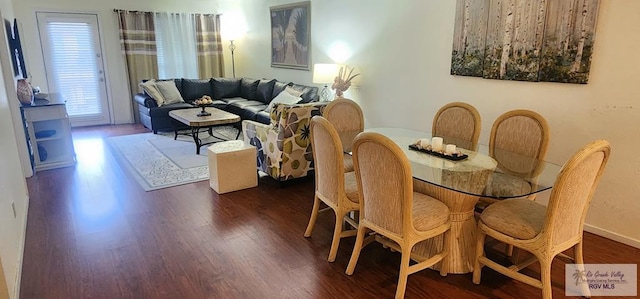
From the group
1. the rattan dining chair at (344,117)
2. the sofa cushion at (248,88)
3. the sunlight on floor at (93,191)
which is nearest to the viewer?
the sunlight on floor at (93,191)

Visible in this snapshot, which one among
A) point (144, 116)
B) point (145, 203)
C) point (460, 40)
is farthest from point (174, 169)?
point (460, 40)

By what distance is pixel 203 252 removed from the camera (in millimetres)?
2773

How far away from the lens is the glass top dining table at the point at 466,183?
2.21 meters

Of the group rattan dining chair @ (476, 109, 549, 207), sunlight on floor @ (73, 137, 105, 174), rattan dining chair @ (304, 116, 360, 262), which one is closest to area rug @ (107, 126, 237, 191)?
sunlight on floor @ (73, 137, 105, 174)

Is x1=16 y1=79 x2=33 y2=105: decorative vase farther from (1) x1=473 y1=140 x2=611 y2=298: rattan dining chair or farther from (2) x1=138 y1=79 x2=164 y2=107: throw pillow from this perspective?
(1) x1=473 y1=140 x2=611 y2=298: rattan dining chair

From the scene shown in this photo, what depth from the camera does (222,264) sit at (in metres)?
2.62

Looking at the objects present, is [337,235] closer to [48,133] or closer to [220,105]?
[48,133]

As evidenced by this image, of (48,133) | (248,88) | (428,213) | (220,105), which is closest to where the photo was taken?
(428,213)

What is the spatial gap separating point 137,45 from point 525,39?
21.4ft

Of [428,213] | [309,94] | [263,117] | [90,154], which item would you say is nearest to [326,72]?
[309,94]

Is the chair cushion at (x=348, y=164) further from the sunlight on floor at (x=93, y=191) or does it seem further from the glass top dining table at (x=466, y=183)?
the sunlight on floor at (x=93, y=191)

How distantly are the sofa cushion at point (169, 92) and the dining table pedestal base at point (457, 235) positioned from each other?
5341 mm

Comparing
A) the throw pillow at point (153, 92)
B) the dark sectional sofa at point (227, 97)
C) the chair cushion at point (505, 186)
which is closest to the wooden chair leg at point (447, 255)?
the chair cushion at point (505, 186)

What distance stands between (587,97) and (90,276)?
3732mm
